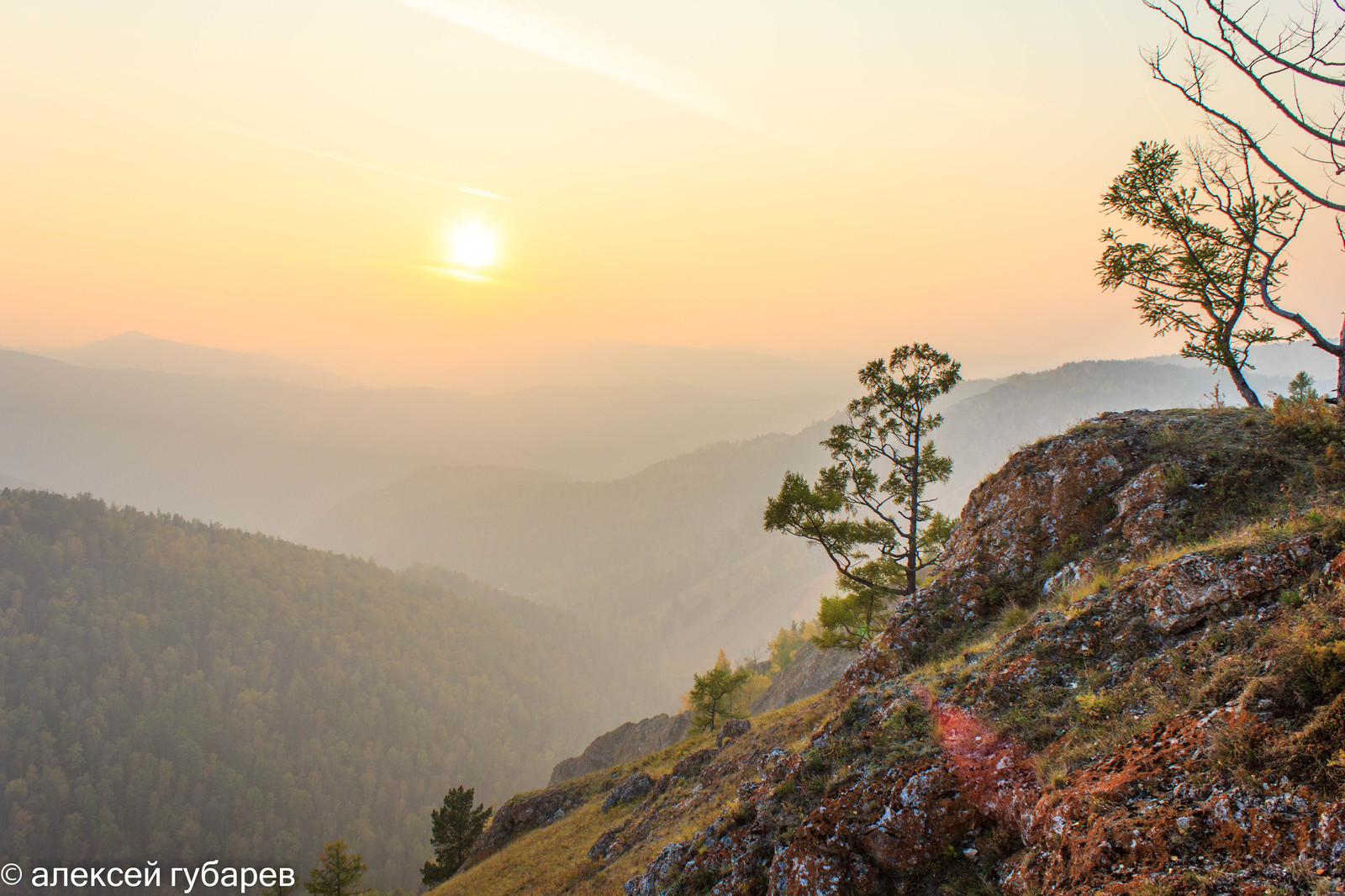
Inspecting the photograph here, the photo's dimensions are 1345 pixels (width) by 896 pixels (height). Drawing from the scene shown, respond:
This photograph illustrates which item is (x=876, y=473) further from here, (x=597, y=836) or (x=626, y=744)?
(x=626, y=744)

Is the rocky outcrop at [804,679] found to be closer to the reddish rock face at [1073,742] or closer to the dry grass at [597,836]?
the dry grass at [597,836]

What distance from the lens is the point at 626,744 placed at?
2591 inches

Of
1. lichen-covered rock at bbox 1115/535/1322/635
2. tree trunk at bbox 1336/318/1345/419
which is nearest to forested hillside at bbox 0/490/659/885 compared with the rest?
lichen-covered rock at bbox 1115/535/1322/635

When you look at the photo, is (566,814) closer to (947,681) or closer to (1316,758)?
(947,681)

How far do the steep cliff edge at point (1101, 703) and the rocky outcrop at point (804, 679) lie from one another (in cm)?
3801

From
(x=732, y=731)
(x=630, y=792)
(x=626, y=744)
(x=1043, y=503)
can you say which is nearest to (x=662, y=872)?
(x=1043, y=503)

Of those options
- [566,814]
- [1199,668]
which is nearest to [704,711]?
[566,814]

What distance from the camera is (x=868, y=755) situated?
1052 cm

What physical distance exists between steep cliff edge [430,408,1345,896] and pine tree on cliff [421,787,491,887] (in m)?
42.0

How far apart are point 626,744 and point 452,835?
74.9 feet

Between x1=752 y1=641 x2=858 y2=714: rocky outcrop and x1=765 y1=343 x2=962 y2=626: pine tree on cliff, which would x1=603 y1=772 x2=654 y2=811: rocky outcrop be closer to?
x1=765 y1=343 x2=962 y2=626: pine tree on cliff

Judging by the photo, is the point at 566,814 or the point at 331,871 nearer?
the point at 566,814

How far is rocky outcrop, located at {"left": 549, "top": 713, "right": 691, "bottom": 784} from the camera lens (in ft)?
202

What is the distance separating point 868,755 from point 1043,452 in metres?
10.6
